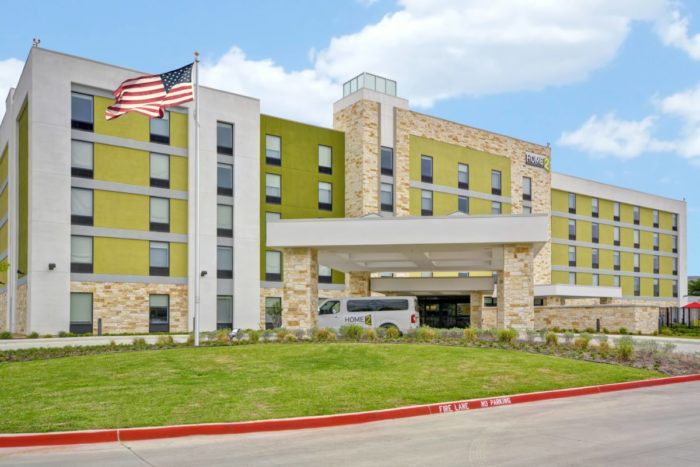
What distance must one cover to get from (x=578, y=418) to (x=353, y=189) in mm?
39679

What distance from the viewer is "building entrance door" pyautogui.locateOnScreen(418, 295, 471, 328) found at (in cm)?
5184

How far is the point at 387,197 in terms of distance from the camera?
173 feet

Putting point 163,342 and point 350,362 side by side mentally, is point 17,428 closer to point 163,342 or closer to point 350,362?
point 350,362

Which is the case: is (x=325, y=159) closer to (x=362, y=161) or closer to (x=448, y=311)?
(x=362, y=161)

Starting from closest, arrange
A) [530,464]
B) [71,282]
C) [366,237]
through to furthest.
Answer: [530,464]
[366,237]
[71,282]

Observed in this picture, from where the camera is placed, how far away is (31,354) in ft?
69.8

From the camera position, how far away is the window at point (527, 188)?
6362 cm

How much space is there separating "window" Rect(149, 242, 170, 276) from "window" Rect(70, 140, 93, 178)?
20.0 feet

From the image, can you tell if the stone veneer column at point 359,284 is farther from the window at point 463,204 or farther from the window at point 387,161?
the window at point 463,204

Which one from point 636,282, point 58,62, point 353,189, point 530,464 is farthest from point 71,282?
point 636,282

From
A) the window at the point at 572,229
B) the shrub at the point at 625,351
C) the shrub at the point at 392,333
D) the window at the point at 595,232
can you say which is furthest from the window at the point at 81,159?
the window at the point at 595,232

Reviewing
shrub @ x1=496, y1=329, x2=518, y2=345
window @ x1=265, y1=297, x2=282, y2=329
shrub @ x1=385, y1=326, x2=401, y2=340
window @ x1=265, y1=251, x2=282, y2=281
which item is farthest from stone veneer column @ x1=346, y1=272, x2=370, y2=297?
shrub @ x1=496, y1=329, x2=518, y2=345

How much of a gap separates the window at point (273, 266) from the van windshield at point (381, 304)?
1929cm

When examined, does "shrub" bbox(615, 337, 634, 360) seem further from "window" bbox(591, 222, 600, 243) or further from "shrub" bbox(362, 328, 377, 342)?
"window" bbox(591, 222, 600, 243)
